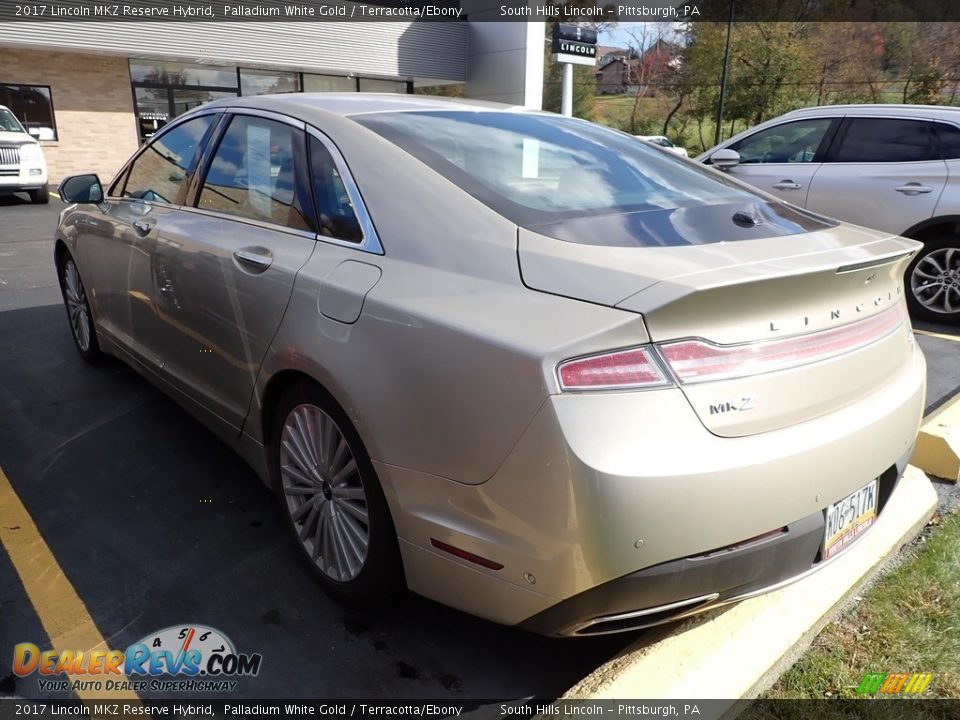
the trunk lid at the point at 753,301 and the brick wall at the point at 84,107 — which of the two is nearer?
the trunk lid at the point at 753,301

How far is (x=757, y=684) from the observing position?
199 centimetres

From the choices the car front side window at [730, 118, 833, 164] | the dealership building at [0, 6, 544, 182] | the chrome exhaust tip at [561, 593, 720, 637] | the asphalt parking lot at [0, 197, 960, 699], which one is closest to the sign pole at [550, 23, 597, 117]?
the dealership building at [0, 6, 544, 182]

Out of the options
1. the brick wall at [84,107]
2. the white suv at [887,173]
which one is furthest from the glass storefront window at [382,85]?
the white suv at [887,173]

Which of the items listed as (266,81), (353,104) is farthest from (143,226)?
(266,81)

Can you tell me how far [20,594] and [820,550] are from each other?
2547mm

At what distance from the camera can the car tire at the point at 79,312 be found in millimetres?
4430

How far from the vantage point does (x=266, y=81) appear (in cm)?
2005

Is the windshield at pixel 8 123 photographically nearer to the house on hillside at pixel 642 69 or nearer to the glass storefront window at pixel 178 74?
the glass storefront window at pixel 178 74

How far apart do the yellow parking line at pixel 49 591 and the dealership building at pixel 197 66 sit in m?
16.5

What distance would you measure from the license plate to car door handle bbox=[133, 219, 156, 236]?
2.99m

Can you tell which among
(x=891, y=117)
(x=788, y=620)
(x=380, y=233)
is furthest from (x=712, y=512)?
(x=891, y=117)

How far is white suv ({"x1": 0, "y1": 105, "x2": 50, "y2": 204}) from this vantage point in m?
13.2

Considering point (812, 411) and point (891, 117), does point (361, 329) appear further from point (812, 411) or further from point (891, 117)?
point (891, 117)

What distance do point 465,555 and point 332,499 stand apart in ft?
2.16
